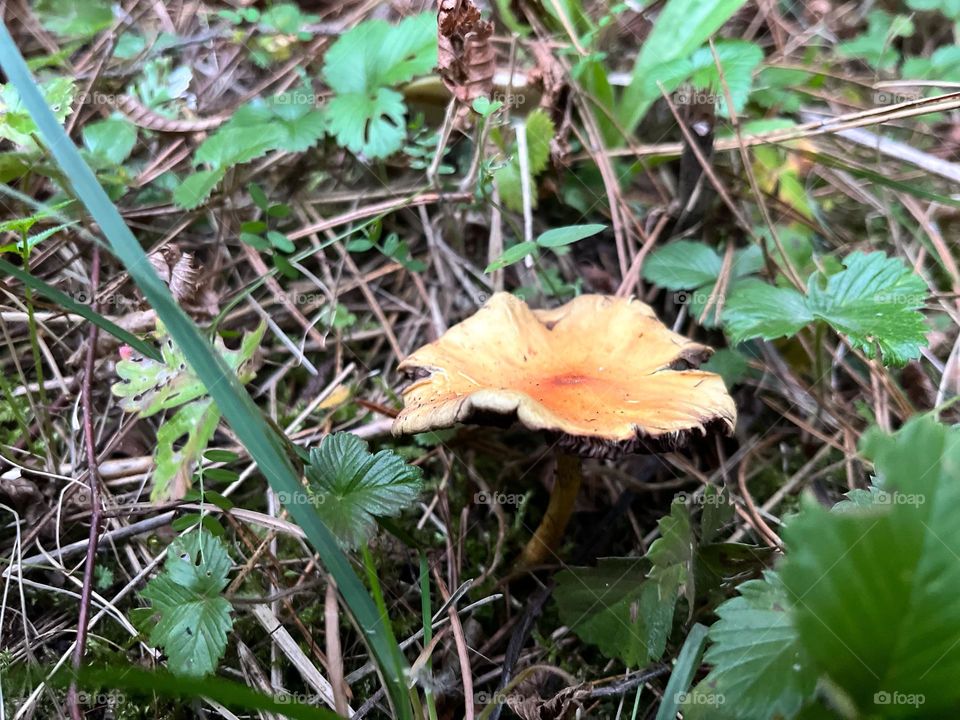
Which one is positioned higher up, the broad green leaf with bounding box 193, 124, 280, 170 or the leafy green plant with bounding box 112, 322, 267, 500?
the broad green leaf with bounding box 193, 124, 280, 170

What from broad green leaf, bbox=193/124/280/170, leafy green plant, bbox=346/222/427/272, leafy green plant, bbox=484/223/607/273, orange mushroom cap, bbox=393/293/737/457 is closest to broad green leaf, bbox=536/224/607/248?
leafy green plant, bbox=484/223/607/273

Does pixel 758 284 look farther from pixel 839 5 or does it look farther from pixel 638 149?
pixel 839 5

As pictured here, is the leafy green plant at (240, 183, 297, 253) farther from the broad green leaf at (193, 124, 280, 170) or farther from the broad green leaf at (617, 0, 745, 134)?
the broad green leaf at (617, 0, 745, 134)

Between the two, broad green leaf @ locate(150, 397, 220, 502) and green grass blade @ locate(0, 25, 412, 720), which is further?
broad green leaf @ locate(150, 397, 220, 502)

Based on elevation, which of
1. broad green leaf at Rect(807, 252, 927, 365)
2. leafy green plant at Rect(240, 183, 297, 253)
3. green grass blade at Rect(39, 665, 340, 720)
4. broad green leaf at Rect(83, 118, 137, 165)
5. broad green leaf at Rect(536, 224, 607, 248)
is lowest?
broad green leaf at Rect(807, 252, 927, 365)

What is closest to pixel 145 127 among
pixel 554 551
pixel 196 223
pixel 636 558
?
pixel 196 223

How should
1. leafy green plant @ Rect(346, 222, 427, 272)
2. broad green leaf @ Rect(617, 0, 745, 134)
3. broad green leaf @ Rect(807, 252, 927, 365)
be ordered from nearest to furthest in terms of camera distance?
broad green leaf @ Rect(807, 252, 927, 365), leafy green plant @ Rect(346, 222, 427, 272), broad green leaf @ Rect(617, 0, 745, 134)
